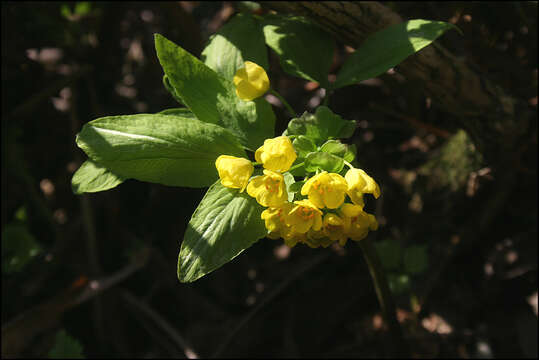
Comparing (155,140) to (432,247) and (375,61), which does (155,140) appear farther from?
(432,247)

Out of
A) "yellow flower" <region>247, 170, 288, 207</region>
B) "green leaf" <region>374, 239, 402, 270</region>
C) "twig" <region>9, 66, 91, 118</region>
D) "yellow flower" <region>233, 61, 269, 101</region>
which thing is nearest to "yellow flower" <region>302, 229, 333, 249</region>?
"yellow flower" <region>247, 170, 288, 207</region>

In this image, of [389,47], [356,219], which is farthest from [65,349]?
[389,47]

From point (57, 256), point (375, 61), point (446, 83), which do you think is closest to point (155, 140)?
point (375, 61)

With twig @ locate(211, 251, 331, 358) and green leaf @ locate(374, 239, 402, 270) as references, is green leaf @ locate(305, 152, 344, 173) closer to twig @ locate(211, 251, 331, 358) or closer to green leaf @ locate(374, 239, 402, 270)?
green leaf @ locate(374, 239, 402, 270)

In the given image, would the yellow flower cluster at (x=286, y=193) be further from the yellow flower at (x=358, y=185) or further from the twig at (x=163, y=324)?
the twig at (x=163, y=324)

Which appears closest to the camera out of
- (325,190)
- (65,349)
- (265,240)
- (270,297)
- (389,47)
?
(325,190)

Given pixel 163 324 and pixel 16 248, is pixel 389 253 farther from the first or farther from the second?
pixel 16 248
